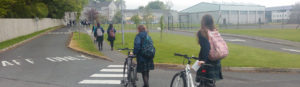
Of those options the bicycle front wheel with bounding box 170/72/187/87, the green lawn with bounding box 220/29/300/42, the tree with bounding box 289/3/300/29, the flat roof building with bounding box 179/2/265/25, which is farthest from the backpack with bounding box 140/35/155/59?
the flat roof building with bounding box 179/2/265/25

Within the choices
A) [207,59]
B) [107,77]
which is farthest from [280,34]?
[207,59]

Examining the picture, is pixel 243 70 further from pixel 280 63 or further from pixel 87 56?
pixel 87 56

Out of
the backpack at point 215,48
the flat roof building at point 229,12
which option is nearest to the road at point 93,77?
the backpack at point 215,48

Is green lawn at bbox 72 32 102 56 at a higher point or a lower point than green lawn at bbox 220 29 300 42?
lower

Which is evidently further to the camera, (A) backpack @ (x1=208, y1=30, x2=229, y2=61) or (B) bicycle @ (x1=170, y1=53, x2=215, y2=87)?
(B) bicycle @ (x1=170, y1=53, x2=215, y2=87)

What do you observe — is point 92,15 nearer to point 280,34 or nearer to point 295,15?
point 295,15

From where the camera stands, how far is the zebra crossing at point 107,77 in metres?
7.86

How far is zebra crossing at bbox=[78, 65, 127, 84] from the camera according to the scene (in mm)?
7857

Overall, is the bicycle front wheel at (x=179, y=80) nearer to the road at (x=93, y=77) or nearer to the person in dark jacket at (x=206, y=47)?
the person in dark jacket at (x=206, y=47)

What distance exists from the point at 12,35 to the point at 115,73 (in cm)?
2242

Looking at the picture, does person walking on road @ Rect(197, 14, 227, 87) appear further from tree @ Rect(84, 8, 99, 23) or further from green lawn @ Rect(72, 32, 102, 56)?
tree @ Rect(84, 8, 99, 23)

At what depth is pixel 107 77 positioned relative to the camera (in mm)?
8484

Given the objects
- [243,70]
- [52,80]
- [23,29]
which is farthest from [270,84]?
[23,29]

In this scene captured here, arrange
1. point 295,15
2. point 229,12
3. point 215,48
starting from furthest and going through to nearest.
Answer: point 229,12 < point 295,15 < point 215,48
